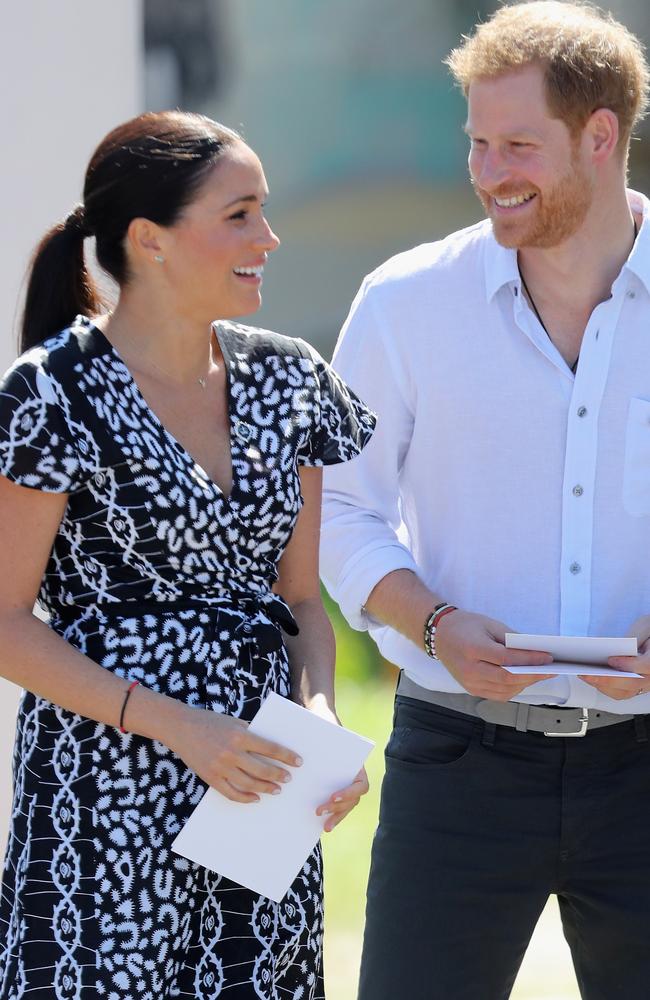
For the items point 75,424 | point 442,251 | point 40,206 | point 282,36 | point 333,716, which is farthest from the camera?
point 282,36

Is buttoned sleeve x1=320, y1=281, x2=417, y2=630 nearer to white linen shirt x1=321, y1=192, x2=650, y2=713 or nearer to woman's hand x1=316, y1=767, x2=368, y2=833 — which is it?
white linen shirt x1=321, y1=192, x2=650, y2=713

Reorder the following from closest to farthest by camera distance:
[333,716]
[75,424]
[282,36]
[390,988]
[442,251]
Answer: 1. [75,424]
2. [333,716]
3. [390,988]
4. [442,251]
5. [282,36]

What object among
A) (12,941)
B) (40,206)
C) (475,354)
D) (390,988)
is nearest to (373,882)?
(390,988)

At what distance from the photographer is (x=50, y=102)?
334cm

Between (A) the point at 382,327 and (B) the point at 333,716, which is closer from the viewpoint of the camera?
(B) the point at 333,716

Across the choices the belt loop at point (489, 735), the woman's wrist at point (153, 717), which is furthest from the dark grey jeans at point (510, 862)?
the woman's wrist at point (153, 717)

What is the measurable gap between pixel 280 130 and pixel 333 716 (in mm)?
5027

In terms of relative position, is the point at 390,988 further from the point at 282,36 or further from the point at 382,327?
the point at 282,36

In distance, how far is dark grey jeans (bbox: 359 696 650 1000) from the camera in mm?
2393

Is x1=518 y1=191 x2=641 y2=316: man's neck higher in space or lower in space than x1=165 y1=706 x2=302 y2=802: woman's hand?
higher

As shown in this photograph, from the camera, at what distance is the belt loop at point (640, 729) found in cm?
242

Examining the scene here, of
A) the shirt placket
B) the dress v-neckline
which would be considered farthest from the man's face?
the dress v-neckline

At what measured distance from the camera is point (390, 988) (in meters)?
2.42

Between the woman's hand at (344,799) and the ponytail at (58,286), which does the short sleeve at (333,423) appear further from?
the woman's hand at (344,799)
